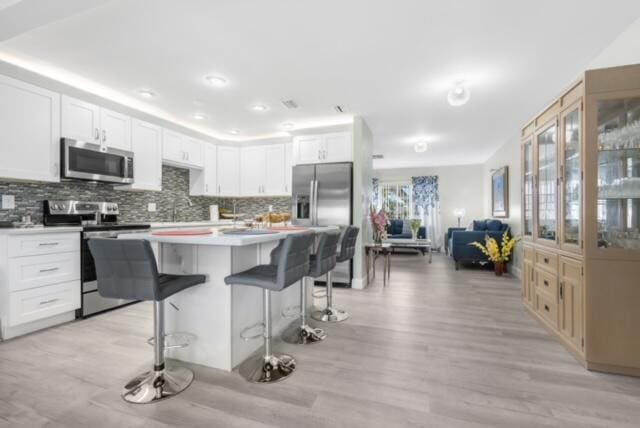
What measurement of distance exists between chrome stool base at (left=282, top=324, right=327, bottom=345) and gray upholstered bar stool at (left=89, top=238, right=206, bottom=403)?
86 centimetres

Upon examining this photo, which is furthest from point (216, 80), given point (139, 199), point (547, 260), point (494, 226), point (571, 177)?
point (494, 226)

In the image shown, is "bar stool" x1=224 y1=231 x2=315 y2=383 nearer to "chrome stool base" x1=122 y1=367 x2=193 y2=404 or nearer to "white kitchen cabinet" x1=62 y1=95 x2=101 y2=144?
"chrome stool base" x1=122 y1=367 x2=193 y2=404

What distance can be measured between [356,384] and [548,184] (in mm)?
2484

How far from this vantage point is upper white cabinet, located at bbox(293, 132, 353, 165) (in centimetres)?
441

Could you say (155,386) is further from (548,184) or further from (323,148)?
(323,148)

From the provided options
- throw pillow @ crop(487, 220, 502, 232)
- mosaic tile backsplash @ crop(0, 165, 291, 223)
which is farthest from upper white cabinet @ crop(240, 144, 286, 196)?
throw pillow @ crop(487, 220, 502, 232)

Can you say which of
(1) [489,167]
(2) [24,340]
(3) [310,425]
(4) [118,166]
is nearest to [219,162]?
(4) [118,166]

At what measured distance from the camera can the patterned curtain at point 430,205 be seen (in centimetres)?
861

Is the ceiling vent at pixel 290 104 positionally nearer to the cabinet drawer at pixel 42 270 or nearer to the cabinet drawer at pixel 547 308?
the cabinet drawer at pixel 42 270

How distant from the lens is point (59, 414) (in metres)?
1.55

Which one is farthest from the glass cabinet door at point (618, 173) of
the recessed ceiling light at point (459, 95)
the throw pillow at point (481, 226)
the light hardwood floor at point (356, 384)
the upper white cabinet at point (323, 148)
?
the throw pillow at point (481, 226)

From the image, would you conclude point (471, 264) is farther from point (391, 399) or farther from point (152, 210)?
point (152, 210)

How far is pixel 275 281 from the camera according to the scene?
5.81 ft

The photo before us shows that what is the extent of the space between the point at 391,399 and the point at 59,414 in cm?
178
